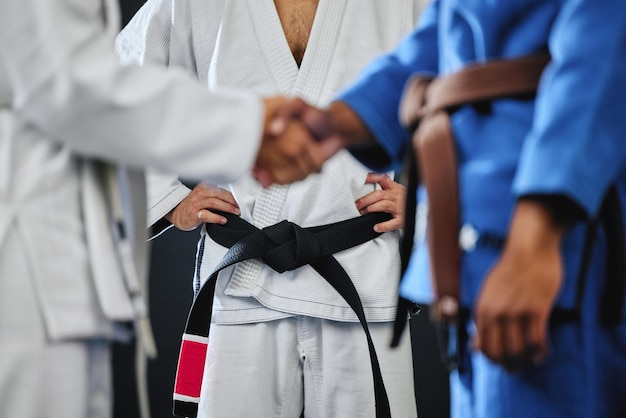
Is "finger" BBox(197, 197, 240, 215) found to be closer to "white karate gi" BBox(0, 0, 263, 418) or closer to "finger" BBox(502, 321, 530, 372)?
"white karate gi" BBox(0, 0, 263, 418)

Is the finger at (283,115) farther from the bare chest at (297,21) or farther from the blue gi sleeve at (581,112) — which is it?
the bare chest at (297,21)

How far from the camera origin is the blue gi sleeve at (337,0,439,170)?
1.32m

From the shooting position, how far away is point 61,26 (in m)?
1.11

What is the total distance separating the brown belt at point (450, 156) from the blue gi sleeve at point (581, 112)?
4cm

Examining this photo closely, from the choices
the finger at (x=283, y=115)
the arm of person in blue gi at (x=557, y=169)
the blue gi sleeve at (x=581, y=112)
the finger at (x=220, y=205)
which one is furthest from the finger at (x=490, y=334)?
the finger at (x=220, y=205)

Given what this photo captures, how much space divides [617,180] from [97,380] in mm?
832

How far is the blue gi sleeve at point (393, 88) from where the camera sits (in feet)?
4.33

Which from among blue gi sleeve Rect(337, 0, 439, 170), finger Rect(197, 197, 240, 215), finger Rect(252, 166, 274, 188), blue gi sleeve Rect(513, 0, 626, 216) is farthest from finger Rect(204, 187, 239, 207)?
blue gi sleeve Rect(513, 0, 626, 216)

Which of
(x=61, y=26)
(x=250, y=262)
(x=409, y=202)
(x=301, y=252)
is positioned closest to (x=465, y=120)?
(x=409, y=202)

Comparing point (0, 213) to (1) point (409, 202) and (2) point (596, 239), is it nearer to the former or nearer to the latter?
(1) point (409, 202)

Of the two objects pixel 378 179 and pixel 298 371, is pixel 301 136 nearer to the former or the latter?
pixel 378 179

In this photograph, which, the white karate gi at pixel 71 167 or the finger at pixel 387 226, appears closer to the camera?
the white karate gi at pixel 71 167

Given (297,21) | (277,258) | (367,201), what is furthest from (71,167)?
(297,21)

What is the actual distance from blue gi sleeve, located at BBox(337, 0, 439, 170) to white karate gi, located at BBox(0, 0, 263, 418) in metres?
0.23
